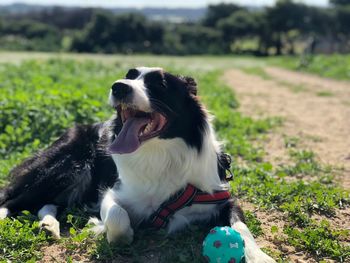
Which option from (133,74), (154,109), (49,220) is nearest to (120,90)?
(154,109)

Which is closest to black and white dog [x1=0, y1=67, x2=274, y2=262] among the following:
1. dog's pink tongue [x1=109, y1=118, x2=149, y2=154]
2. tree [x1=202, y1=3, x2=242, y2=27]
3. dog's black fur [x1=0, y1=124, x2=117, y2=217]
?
dog's pink tongue [x1=109, y1=118, x2=149, y2=154]

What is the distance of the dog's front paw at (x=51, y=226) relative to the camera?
12.3 ft

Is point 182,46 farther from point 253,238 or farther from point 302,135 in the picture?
point 253,238

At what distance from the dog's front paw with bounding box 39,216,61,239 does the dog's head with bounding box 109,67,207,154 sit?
870 millimetres

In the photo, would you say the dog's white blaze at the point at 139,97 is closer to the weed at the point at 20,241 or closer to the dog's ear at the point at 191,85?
the dog's ear at the point at 191,85

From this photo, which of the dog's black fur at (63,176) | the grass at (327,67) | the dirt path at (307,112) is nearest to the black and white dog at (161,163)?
the dog's black fur at (63,176)

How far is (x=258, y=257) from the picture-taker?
3.15m

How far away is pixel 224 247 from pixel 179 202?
2.46 ft

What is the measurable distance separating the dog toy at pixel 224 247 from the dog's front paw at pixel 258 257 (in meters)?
0.05

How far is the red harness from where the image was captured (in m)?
3.76

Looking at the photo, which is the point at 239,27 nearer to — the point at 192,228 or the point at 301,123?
the point at 301,123

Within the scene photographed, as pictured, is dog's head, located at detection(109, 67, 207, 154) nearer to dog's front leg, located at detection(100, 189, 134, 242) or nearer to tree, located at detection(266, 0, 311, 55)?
dog's front leg, located at detection(100, 189, 134, 242)

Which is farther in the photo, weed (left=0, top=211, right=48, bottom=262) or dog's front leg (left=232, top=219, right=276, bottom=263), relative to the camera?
weed (left=0, top=211, right=48, bottom=262)

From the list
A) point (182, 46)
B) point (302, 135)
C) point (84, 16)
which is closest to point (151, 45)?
point (182, 46)
